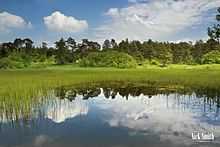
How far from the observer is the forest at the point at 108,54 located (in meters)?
67.4

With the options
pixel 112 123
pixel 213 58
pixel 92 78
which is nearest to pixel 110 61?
pixel 213 58

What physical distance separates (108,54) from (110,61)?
A: 298 centimetres

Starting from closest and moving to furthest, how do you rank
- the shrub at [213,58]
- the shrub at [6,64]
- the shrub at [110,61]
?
the shrub at [213,58] < the shrub at [110,61] < the shrub at [6,64]

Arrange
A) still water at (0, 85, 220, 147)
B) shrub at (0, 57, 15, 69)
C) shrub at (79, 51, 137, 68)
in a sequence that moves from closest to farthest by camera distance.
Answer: still water at (0, 85, 220, 147) → shrub at (79, 51, 137, 68) → shrub at (0, 57, 15, 69)

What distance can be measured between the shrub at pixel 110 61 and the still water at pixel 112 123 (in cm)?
4661

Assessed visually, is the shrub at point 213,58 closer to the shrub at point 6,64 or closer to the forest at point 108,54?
the forest at point 108,54

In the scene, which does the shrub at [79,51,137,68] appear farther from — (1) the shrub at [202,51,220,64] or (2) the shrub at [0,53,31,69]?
(1) the shrub at [202,51,220,64]

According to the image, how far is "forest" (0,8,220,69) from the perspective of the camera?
67375 millimetres

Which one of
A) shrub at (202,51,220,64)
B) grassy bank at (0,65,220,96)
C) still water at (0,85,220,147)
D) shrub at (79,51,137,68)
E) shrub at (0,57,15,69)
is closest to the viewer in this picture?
still water at (0,85,220,147)

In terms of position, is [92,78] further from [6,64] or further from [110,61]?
[6,64]

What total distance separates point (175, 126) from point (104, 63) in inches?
2219

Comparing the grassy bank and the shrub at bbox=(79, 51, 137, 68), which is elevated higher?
the shrub at bbox=(79, 51, 137, 68)

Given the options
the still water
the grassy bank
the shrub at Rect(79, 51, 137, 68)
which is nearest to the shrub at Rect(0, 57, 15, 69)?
the shrub at Rect(79, 51, 137, 68)

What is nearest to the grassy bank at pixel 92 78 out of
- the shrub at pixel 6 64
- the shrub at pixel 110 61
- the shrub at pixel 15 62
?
the shrub at pixel 110 61
